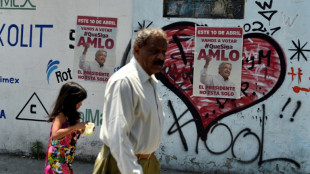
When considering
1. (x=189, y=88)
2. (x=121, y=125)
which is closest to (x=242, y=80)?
(x=189, y=88)

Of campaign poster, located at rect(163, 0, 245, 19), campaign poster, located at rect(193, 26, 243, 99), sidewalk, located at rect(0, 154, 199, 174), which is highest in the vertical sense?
campaign poster, located at rect(163, 0, 245, 19)

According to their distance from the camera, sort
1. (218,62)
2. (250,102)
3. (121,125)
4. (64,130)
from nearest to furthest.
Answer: (121,125) → (64,130) → (250,102) → (218,62)

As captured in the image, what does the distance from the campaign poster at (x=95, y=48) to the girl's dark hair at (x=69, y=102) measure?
7.37ft

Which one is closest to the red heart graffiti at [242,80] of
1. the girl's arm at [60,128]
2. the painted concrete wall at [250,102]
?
the painted concrete wall at [250,102]

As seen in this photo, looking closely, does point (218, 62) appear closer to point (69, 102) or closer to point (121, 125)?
point (69, 102)

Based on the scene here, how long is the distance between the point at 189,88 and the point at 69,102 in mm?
2324

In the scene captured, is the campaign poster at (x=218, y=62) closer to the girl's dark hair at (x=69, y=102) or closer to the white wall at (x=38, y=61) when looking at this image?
the white wall at (x=38, y=61)

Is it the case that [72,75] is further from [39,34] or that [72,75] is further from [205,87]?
[205,87]

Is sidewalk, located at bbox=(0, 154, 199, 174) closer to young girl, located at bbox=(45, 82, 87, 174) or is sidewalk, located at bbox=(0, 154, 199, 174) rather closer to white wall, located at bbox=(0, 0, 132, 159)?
white wall, located at bbox=(0, 0, 132, 159)

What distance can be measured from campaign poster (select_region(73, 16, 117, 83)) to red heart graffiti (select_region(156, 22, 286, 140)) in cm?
78

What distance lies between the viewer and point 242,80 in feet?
19.1

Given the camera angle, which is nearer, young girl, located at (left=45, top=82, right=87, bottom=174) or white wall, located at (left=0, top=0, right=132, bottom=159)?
young girl, located at (left=45, top=82, right=87, bottom=174)

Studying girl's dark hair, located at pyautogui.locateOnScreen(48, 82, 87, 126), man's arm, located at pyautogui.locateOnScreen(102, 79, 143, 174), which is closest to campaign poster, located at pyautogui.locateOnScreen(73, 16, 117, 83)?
girl's dark hair, located at pyautogui.locateOnScreen(48, 82, 87, 126)

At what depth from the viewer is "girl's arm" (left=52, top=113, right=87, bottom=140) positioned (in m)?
3.90
